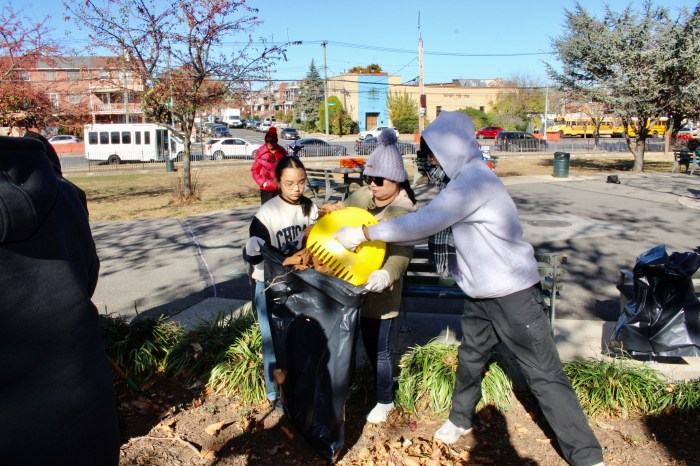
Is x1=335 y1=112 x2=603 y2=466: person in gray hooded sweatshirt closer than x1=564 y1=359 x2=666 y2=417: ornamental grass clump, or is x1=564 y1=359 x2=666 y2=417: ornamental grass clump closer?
x1=335 y1=112 x2=603 y2=466: person in gray hooded sweatshirt

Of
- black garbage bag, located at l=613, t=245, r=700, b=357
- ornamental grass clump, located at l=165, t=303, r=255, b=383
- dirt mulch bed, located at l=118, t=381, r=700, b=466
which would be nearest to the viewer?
dirt mulch bed, located at l=118, t=381, r=700, b=466

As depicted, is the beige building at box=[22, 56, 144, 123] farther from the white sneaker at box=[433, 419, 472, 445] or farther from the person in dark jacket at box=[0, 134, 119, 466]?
the person in dark jacket at box=[0, 134, 119, 466]

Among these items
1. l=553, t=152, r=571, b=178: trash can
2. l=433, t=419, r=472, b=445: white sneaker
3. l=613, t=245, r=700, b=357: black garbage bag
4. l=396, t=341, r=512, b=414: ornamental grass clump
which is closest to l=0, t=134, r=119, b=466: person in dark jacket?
l=433, t=419, r=472, b=445: white sneaker

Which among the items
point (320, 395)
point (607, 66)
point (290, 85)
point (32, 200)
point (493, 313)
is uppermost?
point (290, 85)

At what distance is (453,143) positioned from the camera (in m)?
3.20

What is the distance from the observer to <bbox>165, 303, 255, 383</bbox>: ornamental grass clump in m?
4.32

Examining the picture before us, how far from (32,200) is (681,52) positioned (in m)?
23.9

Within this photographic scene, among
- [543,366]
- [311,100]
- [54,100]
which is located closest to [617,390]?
[543,366]

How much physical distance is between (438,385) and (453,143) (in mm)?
1590

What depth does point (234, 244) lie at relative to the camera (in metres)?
9.52

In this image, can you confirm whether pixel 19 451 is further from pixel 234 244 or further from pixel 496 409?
pixel 234 244

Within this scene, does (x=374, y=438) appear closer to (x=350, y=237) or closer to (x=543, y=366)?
(x=543, y=366)

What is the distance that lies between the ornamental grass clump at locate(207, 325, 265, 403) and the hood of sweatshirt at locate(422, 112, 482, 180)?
75.5 inches

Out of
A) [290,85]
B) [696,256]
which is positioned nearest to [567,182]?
[696,256]
